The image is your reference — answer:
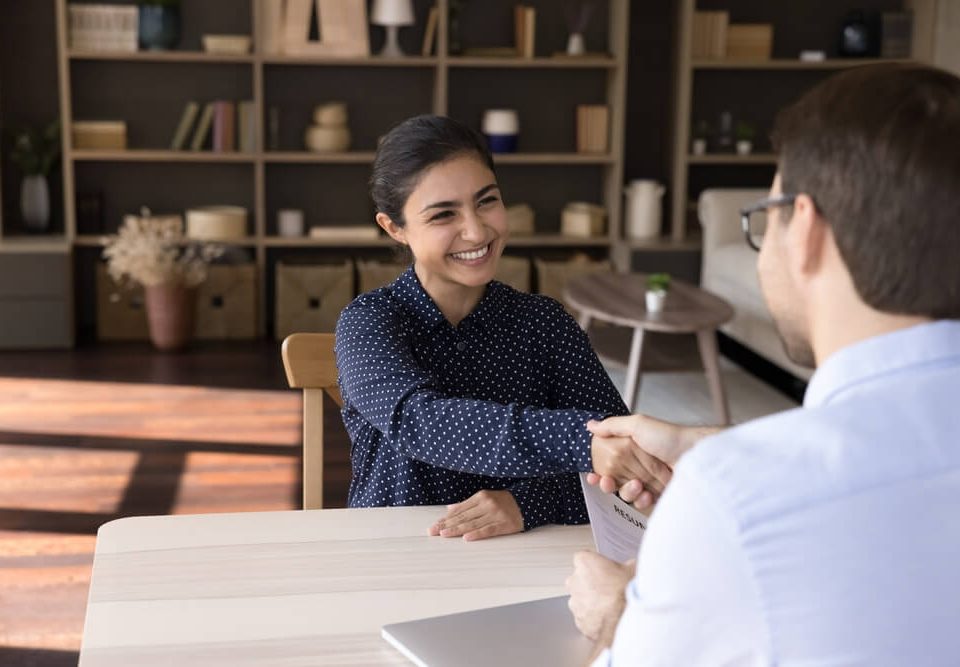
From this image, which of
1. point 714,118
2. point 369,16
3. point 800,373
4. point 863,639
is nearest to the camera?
point 863,639

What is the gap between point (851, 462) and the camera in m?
0.85

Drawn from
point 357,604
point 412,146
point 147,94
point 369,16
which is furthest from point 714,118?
point 357,604

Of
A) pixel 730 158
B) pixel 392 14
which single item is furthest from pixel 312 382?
pixel 730 158

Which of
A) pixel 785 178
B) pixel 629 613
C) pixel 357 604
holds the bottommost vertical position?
pixel 357 604

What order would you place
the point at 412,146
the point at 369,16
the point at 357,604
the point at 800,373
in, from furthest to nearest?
the point at 369,16, the point at 800,373, the point at 412,146, the point at 357,604

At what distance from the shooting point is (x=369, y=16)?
609 centimetres

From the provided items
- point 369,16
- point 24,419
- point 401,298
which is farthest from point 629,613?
point 369,16

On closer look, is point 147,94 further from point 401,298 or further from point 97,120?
point 401,298

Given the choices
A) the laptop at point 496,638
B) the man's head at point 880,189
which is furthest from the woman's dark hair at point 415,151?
the man's head at point 880,189

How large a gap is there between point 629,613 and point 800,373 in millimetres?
4253

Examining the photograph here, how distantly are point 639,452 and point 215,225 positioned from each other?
4.55 m

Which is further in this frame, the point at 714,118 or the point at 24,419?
the point at 714,118

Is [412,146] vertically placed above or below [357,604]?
above

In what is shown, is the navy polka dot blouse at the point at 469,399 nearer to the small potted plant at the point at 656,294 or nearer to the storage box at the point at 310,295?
the small potted plant at the point at 656,294
